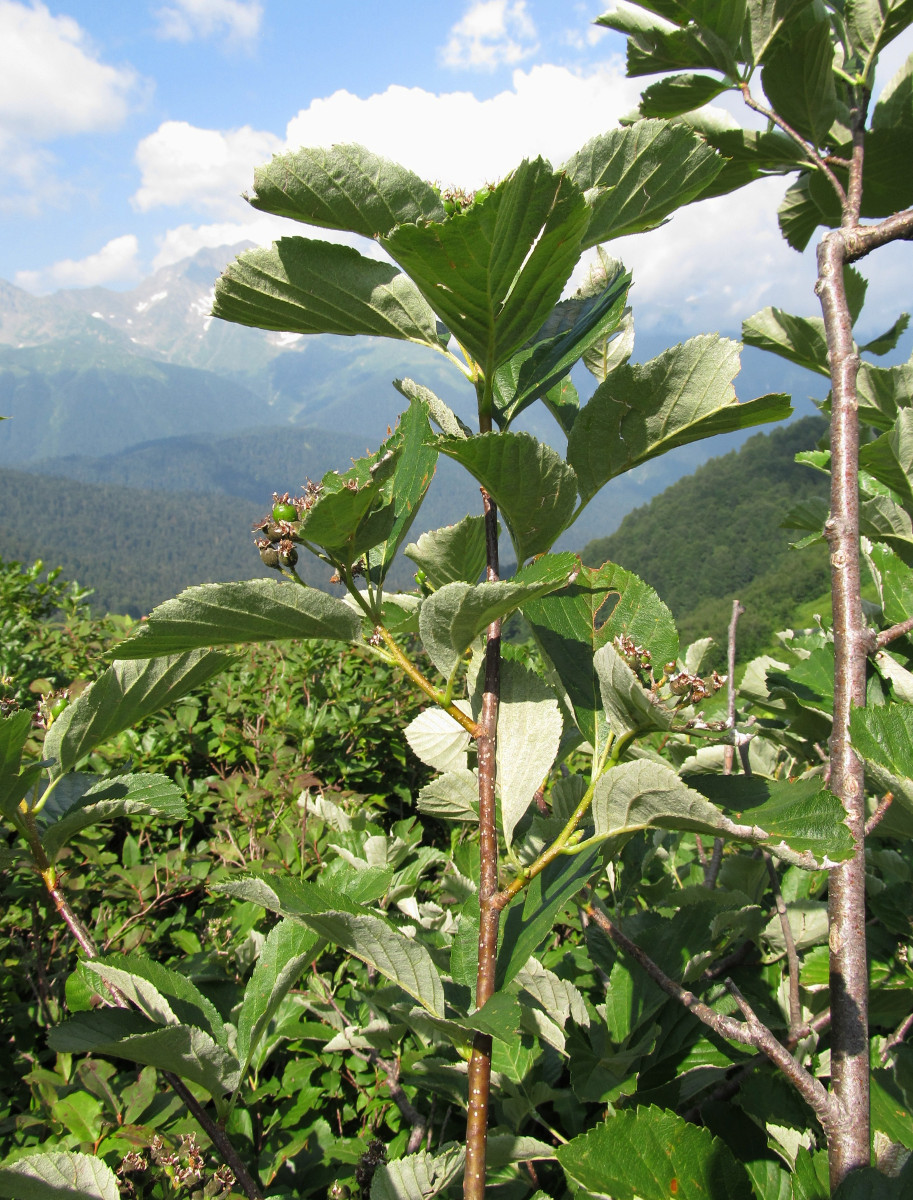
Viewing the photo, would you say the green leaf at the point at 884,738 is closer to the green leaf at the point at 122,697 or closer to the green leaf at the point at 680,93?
the green leaf at the point at 122,697

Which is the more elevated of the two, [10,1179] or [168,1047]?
[168,1047]

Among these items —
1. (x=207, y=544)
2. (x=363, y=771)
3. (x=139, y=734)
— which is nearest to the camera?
(x=139, y=734)

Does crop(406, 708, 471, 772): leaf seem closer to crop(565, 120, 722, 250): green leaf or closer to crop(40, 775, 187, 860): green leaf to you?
crop(40, 775, 187, 860): green leaf

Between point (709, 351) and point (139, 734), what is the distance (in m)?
3.06

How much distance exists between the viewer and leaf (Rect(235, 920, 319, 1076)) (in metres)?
1.01

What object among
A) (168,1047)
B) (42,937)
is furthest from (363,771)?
(168,1047)

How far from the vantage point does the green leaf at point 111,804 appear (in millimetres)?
1158

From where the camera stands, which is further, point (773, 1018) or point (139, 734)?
point (139, 734)

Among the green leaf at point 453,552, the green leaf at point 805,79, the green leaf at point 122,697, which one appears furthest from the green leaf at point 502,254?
the green leaf at point 805,79

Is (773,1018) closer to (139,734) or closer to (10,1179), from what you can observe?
(10,1179)

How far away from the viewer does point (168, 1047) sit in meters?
0.93

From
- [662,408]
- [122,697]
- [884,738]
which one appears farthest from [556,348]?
[122,697]

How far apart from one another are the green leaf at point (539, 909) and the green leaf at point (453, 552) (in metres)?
0.39

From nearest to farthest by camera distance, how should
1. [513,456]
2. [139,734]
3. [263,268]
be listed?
1. [513,456]
2. [263,268]
3. [139,734]
